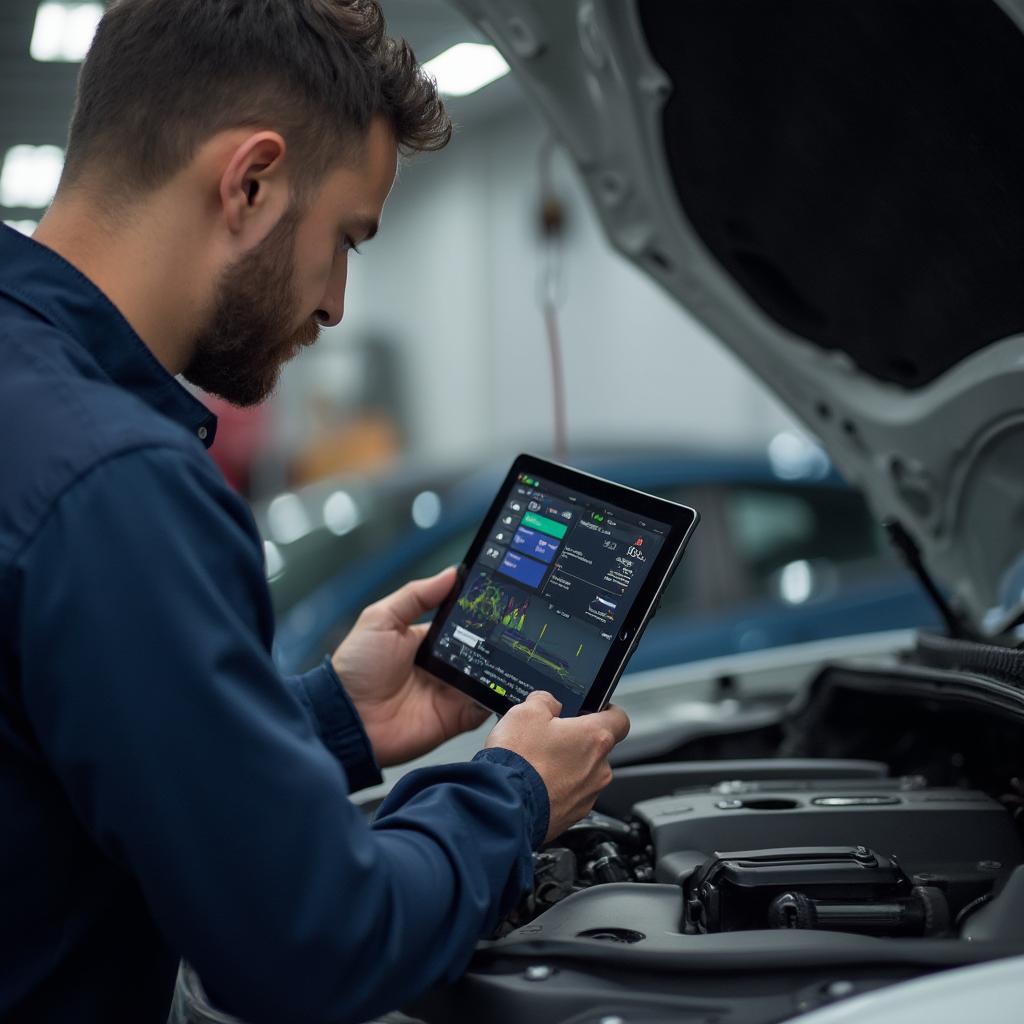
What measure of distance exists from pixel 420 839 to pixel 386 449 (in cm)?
1019

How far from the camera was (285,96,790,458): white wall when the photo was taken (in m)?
9.85

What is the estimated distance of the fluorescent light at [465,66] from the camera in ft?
16.6

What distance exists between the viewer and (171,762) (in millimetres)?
973

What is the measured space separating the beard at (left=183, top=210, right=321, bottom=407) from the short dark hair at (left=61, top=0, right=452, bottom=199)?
8 cm

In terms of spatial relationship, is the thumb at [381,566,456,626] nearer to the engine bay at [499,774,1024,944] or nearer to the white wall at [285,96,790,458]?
the engine bay at [499,774,1024,944]

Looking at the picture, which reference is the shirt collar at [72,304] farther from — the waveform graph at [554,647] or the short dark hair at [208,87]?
the waveform graph at [554,647]

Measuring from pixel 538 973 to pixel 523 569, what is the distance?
0.59 metres

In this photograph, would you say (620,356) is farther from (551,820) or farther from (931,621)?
(551,820)

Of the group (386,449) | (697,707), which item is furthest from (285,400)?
(697,707)

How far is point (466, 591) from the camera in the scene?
1.75 meters

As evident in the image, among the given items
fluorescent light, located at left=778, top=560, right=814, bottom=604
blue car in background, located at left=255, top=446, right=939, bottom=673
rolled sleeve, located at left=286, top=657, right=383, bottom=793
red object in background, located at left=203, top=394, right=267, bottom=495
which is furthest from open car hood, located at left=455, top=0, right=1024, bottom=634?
red object in background, located at left=203, top=394, right=267, bottom=495

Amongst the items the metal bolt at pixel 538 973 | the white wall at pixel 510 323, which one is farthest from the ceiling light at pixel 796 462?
the white wall at pixel 510 323

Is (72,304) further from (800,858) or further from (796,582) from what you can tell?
(796,582)

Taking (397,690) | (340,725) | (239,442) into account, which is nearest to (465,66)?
(397,690)
